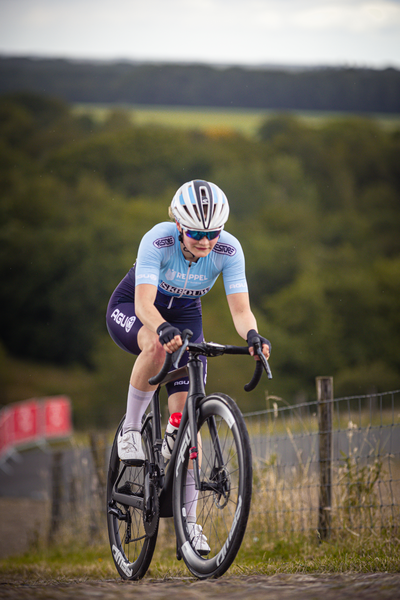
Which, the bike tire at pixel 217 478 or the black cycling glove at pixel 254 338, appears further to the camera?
the black cycling glove at pixel 254 338

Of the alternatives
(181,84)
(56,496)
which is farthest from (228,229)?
(56,496)

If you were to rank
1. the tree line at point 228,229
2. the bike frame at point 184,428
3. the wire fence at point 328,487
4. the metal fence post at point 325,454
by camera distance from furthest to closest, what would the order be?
the tree line at point 228,229, the metal fence post at point 325,454, the wire fence at point 328,487, the bike frame at point 184,428

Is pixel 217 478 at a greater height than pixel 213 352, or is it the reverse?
pixel 213 352

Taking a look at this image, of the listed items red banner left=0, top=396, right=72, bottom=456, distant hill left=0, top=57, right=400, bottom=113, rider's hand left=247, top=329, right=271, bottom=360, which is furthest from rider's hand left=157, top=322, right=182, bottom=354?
distant hill left=0, top=57, right=400, bottom=113

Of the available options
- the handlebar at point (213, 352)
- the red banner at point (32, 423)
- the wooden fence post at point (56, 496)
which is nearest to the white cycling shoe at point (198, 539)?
the handlebar at point (213, 352)

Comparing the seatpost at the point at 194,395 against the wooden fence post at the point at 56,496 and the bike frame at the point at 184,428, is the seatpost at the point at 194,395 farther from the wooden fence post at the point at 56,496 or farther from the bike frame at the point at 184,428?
the wooden fence post at the point at 56,496

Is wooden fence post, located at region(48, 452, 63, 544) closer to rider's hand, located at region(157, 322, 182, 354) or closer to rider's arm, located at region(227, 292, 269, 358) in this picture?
rider's arm, located at region(227, 292, 269, 358)

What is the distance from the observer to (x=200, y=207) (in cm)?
431

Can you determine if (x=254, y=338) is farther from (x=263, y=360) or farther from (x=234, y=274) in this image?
(x=234, y=274)

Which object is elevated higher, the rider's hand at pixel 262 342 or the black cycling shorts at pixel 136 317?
the black cycling shorts at pixel 136 317

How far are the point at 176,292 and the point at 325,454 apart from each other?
2527 millimetres

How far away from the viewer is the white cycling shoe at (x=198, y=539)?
4.04 m

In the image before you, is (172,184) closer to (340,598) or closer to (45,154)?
(45,154)

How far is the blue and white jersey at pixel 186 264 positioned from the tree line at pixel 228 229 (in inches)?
1572
